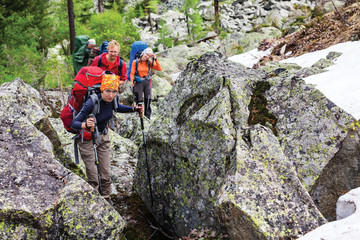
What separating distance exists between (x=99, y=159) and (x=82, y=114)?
55.4 inches

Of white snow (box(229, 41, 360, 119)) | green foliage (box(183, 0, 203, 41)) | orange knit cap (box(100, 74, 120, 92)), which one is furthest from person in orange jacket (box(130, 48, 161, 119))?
green foliage (box(183, 0, 203, 41))

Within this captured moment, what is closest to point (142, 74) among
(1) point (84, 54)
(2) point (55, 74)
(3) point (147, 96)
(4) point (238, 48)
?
(3) point (147, 96)

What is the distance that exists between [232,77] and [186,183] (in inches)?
88.2

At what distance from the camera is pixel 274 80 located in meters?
6.21

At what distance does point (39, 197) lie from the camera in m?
5.18

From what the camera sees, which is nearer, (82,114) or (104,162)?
(82,114)

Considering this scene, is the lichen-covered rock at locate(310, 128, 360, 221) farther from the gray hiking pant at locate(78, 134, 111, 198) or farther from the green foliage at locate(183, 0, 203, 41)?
the green foliage at locate(183, 0, 203, 41)

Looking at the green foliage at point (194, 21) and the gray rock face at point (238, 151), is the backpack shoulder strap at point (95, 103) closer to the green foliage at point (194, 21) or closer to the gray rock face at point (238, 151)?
the gray rock face at point (238, 151)

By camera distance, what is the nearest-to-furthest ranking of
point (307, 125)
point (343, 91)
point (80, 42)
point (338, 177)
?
point (338, 177) → point (307, 125) → point (80, 42) → point (343, 91)

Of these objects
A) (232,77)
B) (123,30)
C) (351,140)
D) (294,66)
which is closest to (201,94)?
(232,77)

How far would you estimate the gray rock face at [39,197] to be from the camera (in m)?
4.89

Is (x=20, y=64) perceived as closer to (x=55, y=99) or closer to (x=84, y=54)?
(x=55, y=99)

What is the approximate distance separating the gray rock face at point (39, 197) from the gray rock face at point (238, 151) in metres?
1.37

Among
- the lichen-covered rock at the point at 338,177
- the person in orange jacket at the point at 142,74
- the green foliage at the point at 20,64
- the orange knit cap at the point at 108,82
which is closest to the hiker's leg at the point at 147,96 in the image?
the person in orange jacket at the point at 142,74
